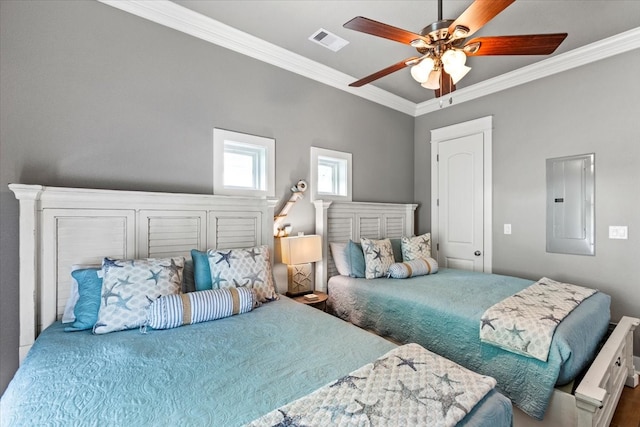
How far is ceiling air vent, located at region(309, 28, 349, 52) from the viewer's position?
101 inches

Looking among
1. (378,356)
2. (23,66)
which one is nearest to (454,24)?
(378,356)

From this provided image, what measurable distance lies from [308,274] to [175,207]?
4.47ft

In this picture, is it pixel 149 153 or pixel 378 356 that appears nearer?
pixel 378 356

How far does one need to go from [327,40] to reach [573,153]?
2.62 meters

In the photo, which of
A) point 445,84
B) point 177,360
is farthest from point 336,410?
point 445,84

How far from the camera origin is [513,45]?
1729 millimetres

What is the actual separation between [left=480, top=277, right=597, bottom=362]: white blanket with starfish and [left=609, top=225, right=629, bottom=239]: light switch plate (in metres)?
0.93

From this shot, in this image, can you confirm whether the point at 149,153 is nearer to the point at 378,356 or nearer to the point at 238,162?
the point at 238,162

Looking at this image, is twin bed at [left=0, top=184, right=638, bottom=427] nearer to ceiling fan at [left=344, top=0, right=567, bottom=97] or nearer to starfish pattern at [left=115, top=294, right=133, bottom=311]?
starfish pattern at [left=115, top=294, right=133, bottom=311]

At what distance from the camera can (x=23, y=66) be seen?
1794mm

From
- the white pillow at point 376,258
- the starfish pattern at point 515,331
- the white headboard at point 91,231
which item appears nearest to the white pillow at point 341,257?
the white pillow at point 376,258

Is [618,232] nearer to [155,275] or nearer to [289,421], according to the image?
[289,421]

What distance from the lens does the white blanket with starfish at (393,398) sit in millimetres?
876

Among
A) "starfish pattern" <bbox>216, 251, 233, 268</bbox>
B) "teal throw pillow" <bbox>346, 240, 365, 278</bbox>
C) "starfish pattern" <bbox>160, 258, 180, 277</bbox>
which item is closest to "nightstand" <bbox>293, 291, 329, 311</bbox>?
"teal throw pillow" <bbox>346, 240, 365, 278</bbox>
